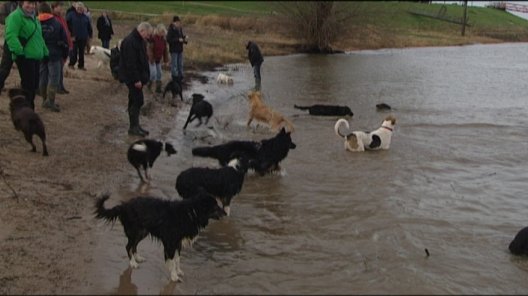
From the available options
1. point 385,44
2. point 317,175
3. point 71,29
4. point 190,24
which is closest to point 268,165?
point 317,175

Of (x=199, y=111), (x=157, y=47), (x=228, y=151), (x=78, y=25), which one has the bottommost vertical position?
(x=228, y=151)

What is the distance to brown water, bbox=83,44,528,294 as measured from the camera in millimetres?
5277

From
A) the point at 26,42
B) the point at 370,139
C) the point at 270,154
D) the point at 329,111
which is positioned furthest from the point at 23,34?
the point at 329,111

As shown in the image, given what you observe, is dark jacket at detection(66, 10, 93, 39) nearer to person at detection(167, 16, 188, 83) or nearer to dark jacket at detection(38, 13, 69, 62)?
person at detection(167, 16, 188, 83)

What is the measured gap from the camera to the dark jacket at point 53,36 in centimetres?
1061

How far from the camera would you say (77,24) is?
1478 centimetres

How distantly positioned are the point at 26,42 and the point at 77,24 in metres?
5.84

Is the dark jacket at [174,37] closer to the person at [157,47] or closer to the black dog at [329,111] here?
the person at [157,47]

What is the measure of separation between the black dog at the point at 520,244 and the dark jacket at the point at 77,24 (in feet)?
40.3

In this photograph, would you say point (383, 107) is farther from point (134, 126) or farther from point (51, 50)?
point (51, 50)

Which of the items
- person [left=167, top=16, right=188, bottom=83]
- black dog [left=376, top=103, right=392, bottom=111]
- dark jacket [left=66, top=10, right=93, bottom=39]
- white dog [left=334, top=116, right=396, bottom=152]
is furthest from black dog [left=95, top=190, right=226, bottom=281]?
black dog [left=376, top=103, right=392, bottom=111]

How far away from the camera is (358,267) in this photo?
5543mm

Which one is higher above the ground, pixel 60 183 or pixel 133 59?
pixel 133 59

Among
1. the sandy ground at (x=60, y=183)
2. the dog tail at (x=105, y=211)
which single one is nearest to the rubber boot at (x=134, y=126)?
the sandy ground at (x=60, y=183)
